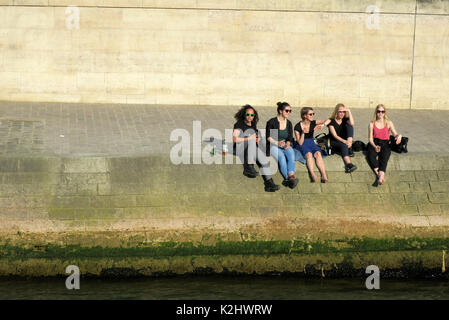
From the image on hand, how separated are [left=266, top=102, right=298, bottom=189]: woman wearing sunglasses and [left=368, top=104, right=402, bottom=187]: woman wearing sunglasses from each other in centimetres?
152

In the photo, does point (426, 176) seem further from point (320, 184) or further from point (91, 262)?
point (91, 262)

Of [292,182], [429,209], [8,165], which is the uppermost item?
[8,165]

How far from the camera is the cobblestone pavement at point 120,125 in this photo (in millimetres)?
14648

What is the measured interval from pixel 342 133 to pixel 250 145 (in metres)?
1.83

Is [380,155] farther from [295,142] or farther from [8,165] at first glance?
[8,165]

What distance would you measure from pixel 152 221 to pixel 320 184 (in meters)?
3.10

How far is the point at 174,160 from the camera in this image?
13.6 m

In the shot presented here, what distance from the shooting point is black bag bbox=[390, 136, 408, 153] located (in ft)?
46.9

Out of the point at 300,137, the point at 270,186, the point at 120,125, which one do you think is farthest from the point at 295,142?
the point at 120,125

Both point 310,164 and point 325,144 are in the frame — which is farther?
point 325,144

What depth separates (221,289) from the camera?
39.5ft

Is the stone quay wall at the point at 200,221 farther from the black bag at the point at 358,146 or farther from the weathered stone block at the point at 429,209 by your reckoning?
the black bag at the point at 358,146

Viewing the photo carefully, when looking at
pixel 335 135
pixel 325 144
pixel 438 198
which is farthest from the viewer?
pixel 438 198

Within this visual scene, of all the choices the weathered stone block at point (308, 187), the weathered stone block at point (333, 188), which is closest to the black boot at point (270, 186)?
the weathered stone block at point (308, 187)
